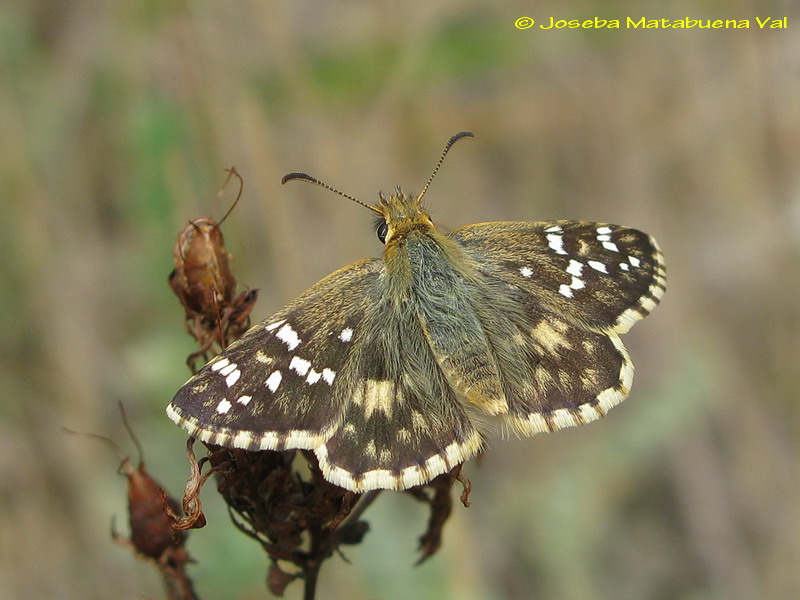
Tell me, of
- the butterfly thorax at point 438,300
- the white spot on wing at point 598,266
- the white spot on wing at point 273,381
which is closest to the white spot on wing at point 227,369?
the white spot on wing at point 273,381

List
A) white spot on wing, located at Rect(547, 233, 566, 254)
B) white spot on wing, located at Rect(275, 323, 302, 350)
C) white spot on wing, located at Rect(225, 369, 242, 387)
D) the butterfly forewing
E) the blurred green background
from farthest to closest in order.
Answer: the blurred green background < white spot on wing, located at Rect(547, 233, 566, 254) < white spot on wing, located at Rect(275, 323, 302, 350) < white spot on wing, located at Rect(225, 369, 242, 387) < the butterfly forewing

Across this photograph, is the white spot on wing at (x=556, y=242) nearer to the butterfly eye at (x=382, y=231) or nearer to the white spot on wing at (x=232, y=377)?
the butterfly eye at (x=382, y=231)

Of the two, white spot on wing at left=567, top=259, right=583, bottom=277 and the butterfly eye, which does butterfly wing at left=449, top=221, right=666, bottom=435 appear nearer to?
white spot on wing at left=567, top=259, right=583, bottom=277

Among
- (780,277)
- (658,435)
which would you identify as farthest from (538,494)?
(780,277)

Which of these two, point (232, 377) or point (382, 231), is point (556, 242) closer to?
point (382, 231)

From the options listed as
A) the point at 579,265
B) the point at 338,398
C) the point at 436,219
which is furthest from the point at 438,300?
the point at 436,219

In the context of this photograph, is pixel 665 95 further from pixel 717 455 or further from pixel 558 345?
pixel 558 345

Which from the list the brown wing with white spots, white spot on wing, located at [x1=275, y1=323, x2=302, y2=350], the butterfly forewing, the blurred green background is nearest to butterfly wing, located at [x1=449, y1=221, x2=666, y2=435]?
the brown wing with white spots
